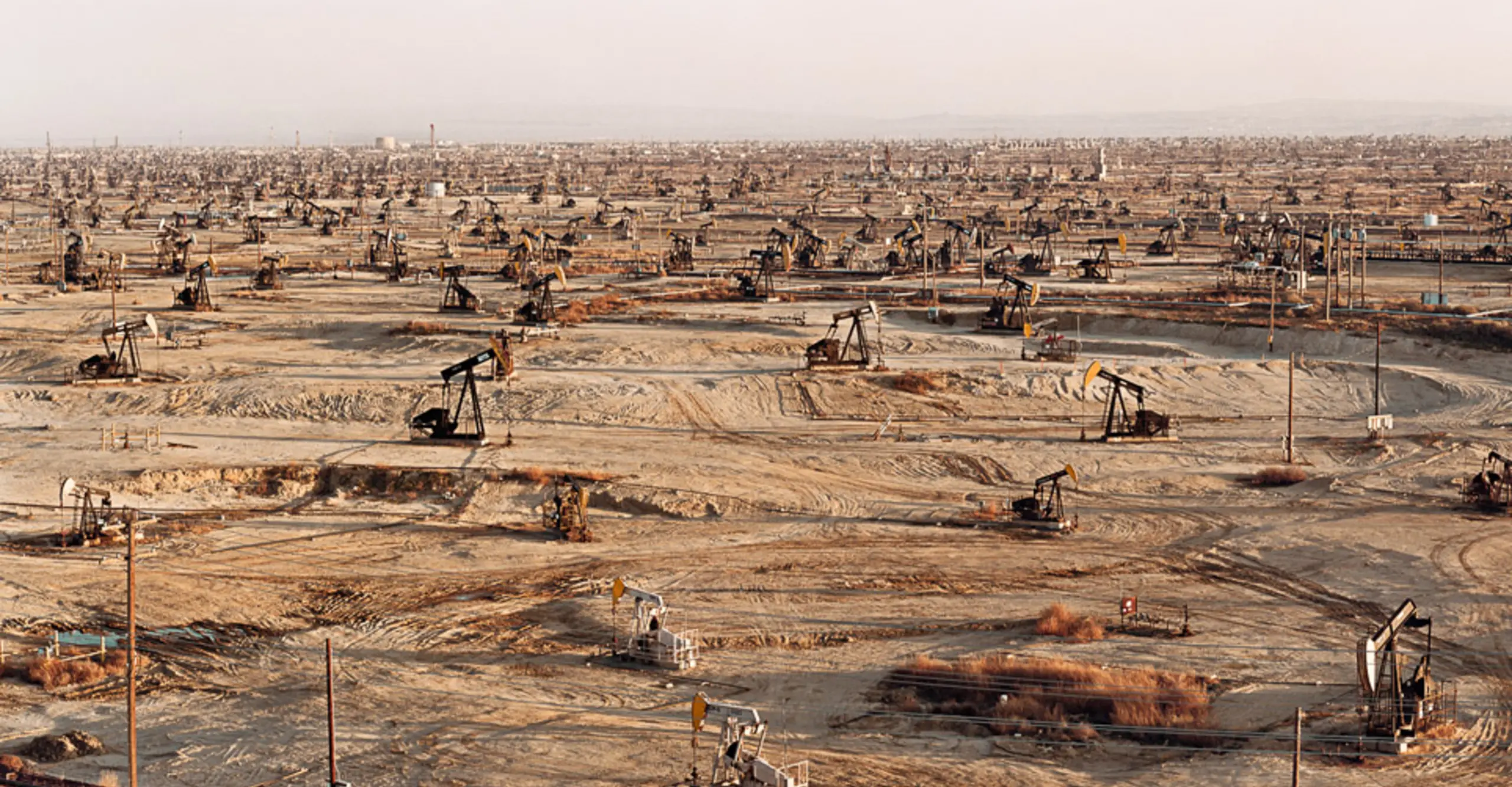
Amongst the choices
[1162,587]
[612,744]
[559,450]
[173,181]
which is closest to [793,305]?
[559,450]

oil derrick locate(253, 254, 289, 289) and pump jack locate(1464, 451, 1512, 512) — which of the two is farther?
oil derrick locate(253, 254, 289, 289)

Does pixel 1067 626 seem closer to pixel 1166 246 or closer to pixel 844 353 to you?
pixel 844 353

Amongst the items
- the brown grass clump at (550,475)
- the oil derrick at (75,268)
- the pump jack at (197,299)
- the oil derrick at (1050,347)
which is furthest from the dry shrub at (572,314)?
the oil derrick at (75,268)

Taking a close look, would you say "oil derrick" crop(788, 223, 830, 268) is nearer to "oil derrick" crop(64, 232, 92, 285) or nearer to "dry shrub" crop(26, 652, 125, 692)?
"oil derrick" crop(64, 232, 92, 285)

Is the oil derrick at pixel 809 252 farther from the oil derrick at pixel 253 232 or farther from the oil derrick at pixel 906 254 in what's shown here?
the oil derrick at pixel 253 232

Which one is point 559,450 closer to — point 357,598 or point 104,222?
point 357,598

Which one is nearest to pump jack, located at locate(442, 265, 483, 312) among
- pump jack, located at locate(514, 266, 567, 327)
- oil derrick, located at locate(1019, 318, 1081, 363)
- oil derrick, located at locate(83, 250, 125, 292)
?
pump jack, located at locate(514, 266, 567, 327)
